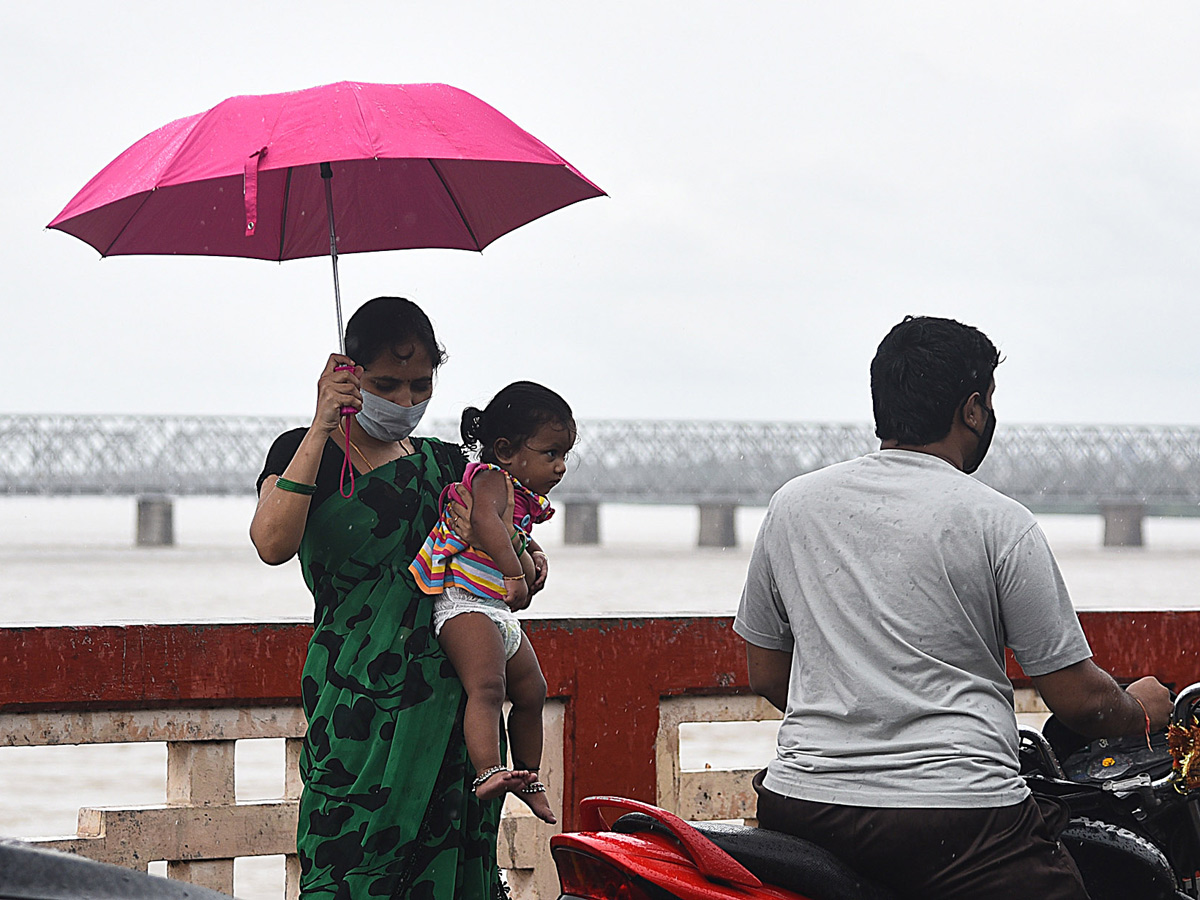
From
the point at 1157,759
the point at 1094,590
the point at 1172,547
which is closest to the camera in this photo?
the point at 1157,759

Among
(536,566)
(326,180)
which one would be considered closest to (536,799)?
(536,566)

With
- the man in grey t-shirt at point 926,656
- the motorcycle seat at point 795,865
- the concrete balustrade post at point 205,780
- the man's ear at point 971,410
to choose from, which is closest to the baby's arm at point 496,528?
the man in grey t-shirt at point 926,656

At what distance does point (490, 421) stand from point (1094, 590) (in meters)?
50.5

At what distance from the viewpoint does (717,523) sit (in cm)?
6725

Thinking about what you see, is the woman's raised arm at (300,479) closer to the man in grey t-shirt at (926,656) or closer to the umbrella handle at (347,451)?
the umbrella handle at (347,451)

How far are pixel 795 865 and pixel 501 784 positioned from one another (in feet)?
2.61

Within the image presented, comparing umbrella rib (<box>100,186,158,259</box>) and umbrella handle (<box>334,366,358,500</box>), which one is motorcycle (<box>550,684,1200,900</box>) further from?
umbrella rib (<box>100,186,158,259</box>)

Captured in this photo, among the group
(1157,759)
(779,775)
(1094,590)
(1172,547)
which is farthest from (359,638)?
(1172,547)

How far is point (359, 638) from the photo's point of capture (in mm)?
2842

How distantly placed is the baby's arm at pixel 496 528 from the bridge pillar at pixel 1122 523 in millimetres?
71368

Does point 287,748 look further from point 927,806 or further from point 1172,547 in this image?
point 1172,547

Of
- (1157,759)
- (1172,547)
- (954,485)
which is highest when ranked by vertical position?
(954,485)

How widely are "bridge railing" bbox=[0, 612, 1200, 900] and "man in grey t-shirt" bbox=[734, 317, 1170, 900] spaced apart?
154 cm

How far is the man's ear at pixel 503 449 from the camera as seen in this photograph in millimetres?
2912
